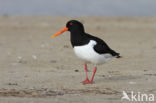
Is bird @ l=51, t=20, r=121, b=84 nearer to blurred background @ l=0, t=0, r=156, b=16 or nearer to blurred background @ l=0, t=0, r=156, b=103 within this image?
blurred background @ l=0, t=0, r=156, b=103

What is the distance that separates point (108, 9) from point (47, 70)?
17864 millimetres

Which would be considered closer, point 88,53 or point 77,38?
point 88,53

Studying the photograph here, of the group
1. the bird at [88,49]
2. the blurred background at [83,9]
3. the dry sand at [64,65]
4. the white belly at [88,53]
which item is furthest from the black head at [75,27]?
the blurred background at [83,9]

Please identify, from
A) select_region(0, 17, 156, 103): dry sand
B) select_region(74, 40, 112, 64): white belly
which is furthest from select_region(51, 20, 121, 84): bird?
select_region(0, 17, 156, 103): dry sand

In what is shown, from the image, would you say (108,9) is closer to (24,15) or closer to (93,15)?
(93,15)

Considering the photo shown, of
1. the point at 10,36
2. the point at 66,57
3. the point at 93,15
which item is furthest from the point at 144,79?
Answer: the point at 93,15

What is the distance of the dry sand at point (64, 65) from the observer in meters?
8.49

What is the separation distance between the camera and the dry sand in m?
8.49

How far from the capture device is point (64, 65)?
495 inches

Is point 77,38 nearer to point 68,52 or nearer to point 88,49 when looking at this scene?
point 88,49

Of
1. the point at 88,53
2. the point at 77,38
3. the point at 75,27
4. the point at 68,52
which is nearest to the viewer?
the point at 88,53

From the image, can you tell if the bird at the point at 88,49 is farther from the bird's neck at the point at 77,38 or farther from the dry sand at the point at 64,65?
the dry sand at the point at 64,65

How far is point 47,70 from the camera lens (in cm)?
1153

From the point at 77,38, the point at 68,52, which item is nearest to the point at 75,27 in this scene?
the point at 77,38
